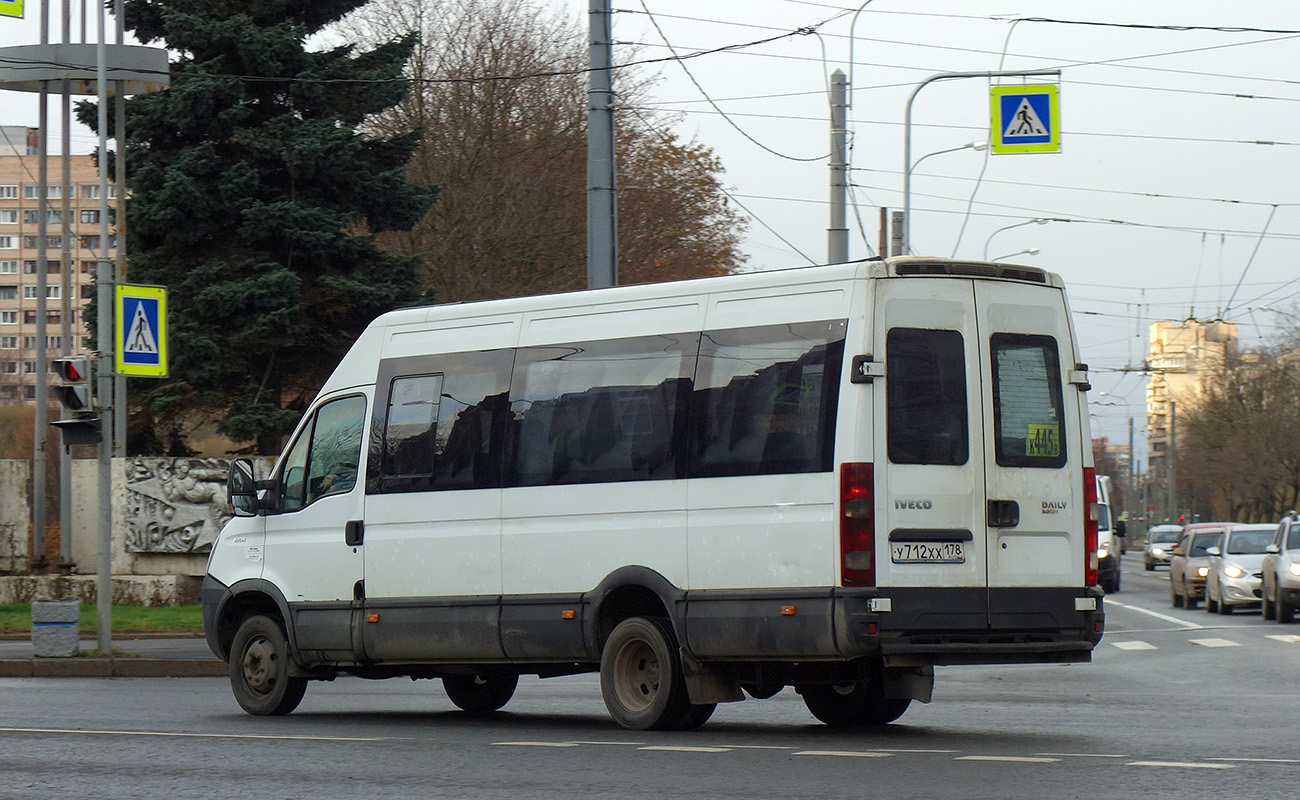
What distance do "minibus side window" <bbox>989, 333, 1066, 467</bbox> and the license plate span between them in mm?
634

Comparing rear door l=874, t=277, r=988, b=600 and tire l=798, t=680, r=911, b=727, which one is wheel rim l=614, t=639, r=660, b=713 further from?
rear door l=874, t=277, r=988, b=600

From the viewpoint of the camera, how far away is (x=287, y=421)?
28.1 m

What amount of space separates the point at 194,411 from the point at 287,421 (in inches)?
121

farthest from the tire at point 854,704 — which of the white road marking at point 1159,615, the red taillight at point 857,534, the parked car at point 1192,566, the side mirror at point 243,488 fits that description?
the parked car at point 1192,566

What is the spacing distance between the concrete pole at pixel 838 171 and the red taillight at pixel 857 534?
13.9 metres

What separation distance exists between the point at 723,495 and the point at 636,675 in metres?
1.35

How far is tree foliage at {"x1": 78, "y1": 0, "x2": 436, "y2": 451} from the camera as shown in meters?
28.3

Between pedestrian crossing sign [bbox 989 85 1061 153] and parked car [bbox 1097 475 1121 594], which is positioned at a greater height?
pedestrian crossing sign [bbox 989 85 1061 153]

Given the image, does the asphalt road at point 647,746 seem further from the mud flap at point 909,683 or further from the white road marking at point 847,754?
the mud flap at point 909,683

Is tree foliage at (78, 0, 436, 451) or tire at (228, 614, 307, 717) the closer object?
tire at (228, 614, 307, 717)

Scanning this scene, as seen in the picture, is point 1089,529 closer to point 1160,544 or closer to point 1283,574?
point 1283,574

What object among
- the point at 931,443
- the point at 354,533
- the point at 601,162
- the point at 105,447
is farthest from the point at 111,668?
the point at 931,443

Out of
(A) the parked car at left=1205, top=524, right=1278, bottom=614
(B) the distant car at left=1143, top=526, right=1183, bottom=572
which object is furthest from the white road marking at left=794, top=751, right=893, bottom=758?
(B) the distant car at left=1143, top=526, right=1183, bottom=572

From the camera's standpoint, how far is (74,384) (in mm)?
18234
